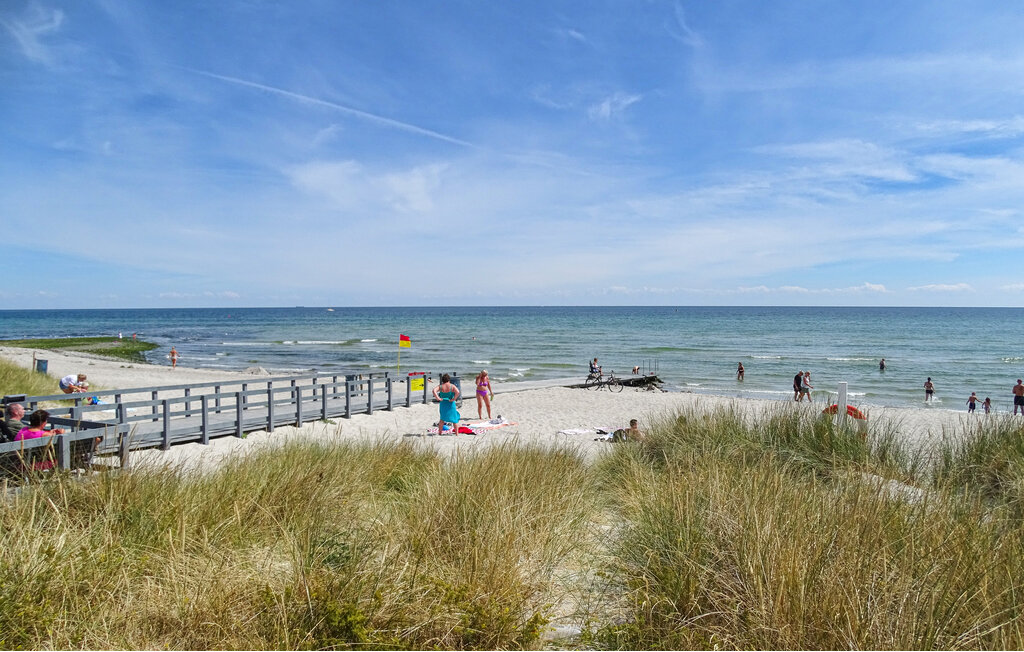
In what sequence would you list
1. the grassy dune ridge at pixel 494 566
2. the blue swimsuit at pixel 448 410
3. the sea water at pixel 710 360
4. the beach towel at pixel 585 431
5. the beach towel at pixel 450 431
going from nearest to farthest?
the grassy dune ridge at pixel 494 566 → the blue swimsuit at pixel 448 410 → the beach towel at pixel 450 431 → the beach towel at pixel 585 431 → the sea water at pixel 710 360

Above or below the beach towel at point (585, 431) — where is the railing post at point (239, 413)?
above

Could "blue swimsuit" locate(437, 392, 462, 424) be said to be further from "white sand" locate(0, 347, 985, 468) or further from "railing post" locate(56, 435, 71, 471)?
"railing post" locate(56, 435, 71, 471)

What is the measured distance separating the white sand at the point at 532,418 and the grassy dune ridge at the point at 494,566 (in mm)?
1500

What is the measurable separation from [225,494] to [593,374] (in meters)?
23.5

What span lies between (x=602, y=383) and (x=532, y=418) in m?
10.6

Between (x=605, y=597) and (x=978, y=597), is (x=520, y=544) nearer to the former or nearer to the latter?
(x=605, y=597)

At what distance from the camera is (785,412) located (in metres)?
8.09

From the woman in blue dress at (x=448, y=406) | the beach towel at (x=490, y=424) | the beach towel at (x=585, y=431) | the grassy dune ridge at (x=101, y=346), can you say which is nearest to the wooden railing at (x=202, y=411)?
the beach towel at (x=490, y=424)

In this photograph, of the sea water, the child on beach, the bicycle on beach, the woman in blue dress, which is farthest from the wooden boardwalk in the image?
the sea water

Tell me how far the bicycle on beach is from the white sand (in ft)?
2.01

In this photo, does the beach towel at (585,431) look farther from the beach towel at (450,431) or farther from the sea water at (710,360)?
the sea water at (710,360)

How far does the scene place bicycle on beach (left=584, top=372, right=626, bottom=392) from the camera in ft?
86.4

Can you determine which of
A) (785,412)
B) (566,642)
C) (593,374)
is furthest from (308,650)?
(593,374)

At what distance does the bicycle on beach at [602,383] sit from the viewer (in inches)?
1037
